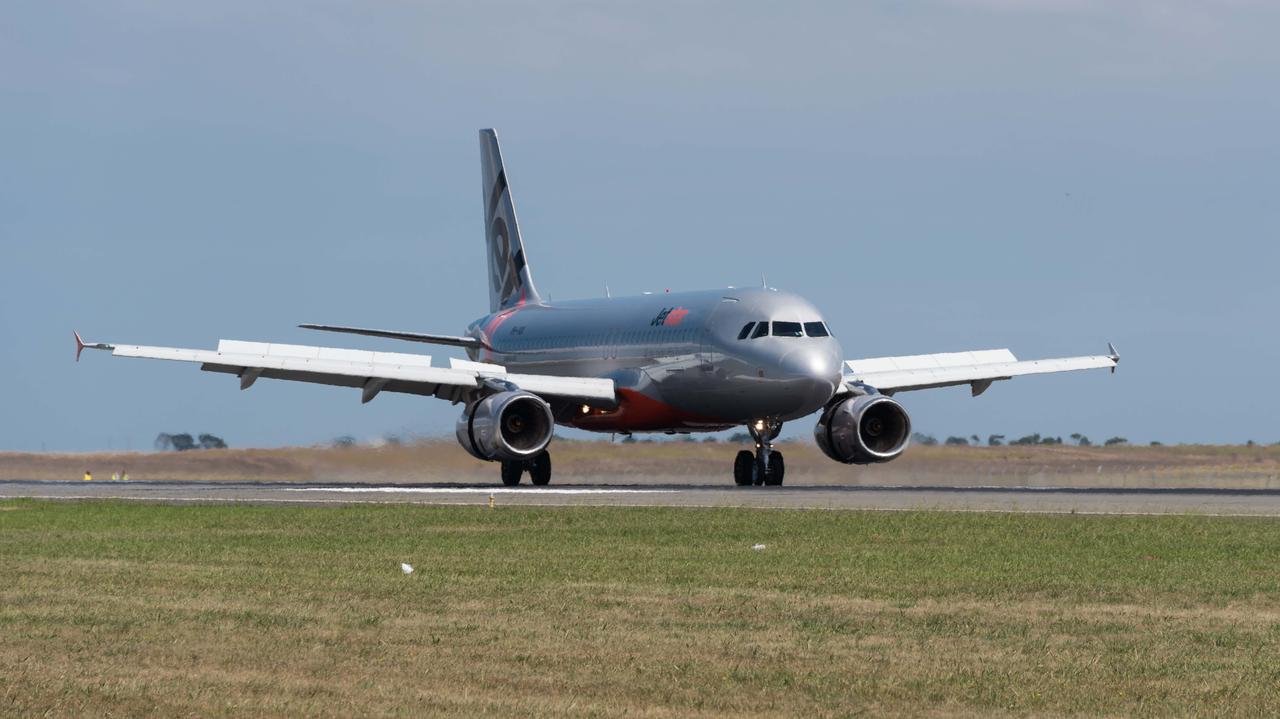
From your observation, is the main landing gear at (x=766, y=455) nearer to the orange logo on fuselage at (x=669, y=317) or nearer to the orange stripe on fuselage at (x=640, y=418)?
the orange stripe on fuselage at (x=640, y=418)

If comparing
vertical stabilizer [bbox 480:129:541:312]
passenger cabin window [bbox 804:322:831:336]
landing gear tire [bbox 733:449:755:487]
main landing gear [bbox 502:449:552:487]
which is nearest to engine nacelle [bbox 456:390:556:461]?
main landing gear [bbox 502:449:552:487]

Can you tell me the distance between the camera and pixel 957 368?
50.9m

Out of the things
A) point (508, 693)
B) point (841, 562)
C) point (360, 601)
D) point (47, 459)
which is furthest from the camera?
point (47, 459)

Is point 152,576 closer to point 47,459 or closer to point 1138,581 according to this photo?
point 1138,581

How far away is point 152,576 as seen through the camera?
19.2 meters

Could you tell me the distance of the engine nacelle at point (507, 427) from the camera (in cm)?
4344

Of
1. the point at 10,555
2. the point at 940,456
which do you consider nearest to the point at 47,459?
the point at 940,456

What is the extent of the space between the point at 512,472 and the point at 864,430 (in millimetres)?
8480

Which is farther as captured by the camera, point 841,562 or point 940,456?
point 940,456

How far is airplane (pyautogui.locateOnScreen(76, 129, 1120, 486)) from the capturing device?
4369cm

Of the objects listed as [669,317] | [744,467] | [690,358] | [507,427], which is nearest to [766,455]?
[744,467]

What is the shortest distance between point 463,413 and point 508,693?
33.7 m

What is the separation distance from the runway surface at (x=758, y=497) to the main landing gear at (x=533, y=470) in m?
2.46

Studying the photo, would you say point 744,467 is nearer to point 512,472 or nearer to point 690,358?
point 690,358
